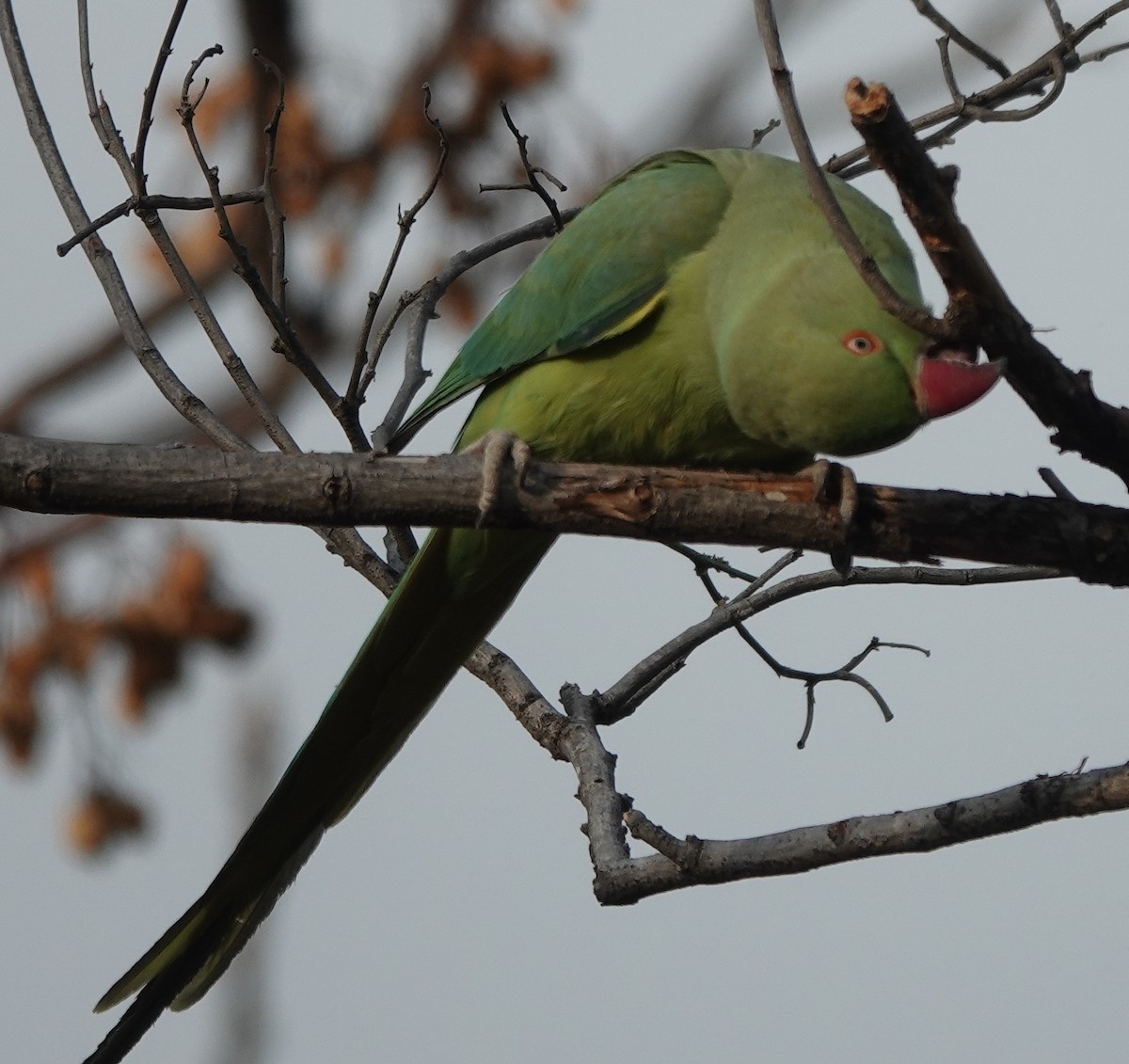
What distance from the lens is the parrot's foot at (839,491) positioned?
2.41 meters

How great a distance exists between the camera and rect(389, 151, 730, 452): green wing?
10.2ft

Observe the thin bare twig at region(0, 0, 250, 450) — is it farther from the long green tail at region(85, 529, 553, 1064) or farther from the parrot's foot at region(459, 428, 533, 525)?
the parrot's foot at region(459, 428, 533, 525)

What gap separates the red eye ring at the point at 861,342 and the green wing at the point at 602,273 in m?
0.67

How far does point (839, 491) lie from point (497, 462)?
649 mm

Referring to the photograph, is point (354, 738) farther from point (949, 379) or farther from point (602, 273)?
point (949, 379)

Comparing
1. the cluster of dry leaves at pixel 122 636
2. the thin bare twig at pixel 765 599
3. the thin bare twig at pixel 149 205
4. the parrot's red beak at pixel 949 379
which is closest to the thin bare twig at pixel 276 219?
the thin bare twig at pixel 149 205

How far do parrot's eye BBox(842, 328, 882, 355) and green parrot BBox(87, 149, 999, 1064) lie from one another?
5 cm

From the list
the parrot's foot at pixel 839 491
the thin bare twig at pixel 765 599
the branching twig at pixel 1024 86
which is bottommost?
the parrot's foot at pixel 839 491

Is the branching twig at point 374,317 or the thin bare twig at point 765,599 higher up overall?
the branching twig at point 374,317

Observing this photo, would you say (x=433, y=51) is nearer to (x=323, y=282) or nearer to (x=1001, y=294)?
(x=323, y=282)

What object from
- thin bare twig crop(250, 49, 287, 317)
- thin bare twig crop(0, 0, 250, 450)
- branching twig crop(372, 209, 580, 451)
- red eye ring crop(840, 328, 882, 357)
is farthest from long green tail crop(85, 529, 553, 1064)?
red eye ring crop(840, 328, 882, 357)

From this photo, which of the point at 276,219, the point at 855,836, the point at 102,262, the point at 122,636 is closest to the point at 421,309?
the point at 276,219

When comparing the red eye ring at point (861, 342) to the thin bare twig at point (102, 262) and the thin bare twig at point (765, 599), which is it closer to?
the thin bare twig at point (765, 599)

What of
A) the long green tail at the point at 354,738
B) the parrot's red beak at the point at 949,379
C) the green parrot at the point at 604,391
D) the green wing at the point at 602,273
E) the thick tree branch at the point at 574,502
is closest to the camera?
the thick tree branch at the point at 574,502
